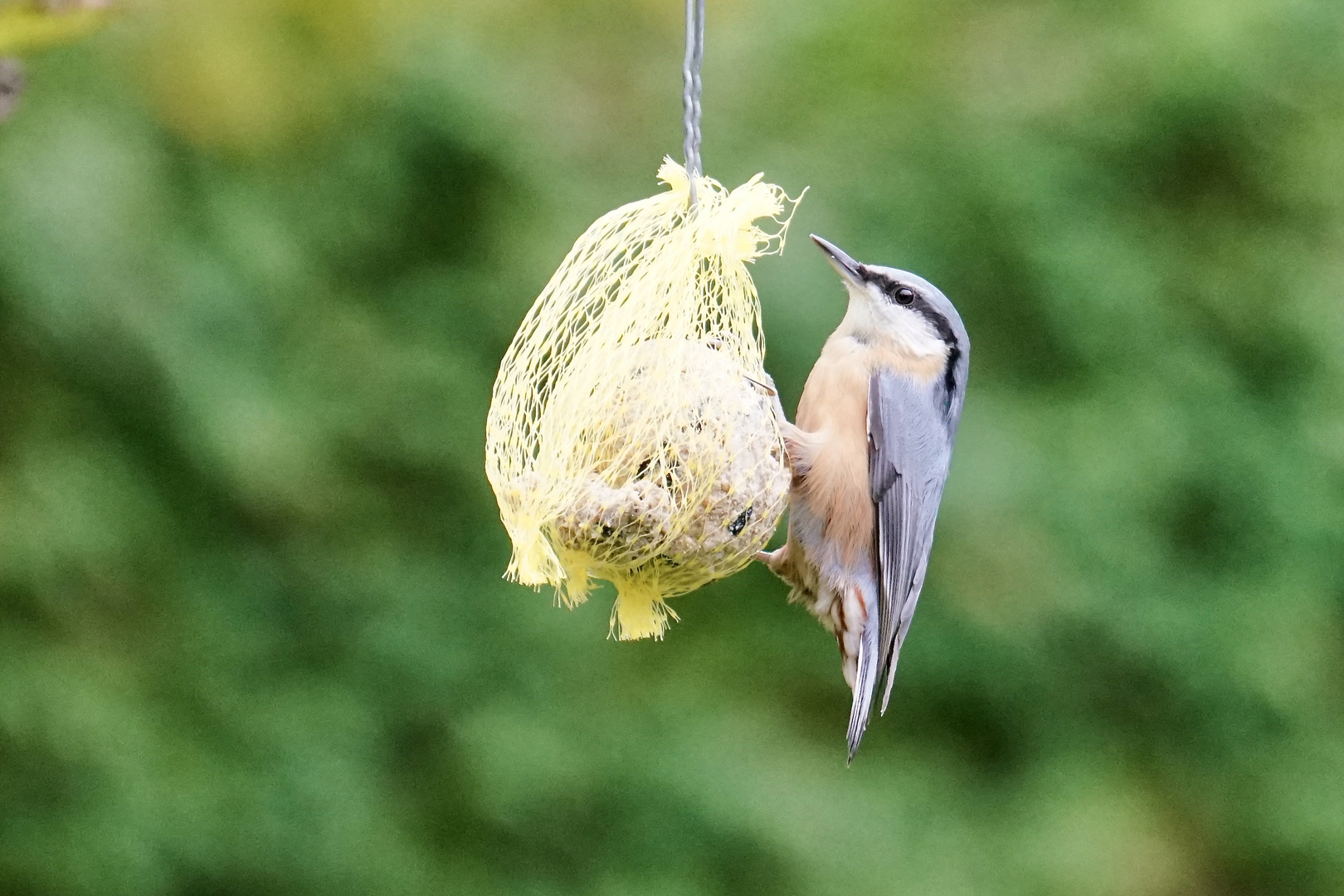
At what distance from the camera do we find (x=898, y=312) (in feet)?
8.27

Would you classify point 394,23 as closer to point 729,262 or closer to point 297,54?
point 297,54

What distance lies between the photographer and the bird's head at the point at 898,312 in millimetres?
2502

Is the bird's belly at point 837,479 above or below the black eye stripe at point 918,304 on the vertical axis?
below

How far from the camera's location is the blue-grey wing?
8.04ft

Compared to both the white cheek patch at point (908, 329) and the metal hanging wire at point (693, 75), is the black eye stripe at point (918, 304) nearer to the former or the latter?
the white cheek patch at point (908, 329)

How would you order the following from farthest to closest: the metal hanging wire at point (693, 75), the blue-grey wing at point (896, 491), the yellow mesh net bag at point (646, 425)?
1. the blue-grey wing at point (896, 491)
2. the yellow mesh net bag at point (646, 425)
3. the metal hanging wire at point (693, 75)

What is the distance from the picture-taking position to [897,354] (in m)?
2.53

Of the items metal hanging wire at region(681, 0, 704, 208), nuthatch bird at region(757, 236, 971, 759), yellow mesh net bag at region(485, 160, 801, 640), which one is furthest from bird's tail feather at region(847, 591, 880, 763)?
metal hanging wire at region(681, 0, 704, 208)

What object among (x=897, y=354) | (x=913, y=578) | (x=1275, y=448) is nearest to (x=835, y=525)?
(x=913, y=578)

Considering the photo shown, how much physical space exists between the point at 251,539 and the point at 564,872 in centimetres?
121

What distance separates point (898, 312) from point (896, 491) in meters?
0.35

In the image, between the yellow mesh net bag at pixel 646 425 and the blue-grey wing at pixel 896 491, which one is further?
the blue-grey wing at pixel 896 491

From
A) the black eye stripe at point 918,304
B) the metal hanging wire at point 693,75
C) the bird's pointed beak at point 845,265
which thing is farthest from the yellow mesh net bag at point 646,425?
the black eye stripe at point 918,304

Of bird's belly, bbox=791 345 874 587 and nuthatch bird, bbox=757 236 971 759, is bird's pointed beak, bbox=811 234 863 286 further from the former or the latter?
bird's belly, bbox=791 345 874 587
